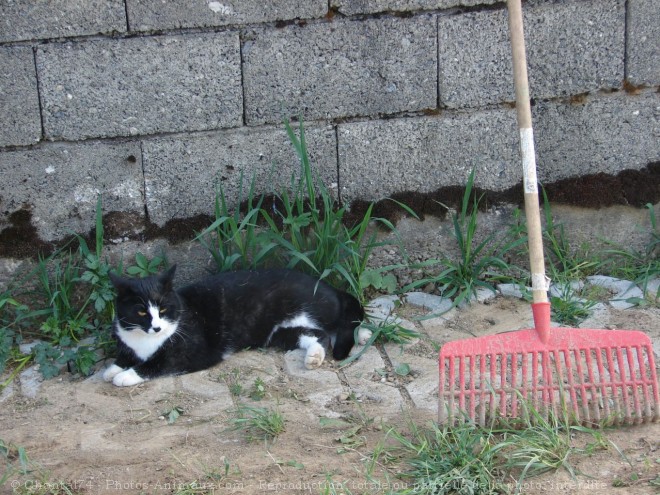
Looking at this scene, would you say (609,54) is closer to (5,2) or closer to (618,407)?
(618,407)

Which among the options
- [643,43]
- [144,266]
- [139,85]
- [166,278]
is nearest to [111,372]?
[166,278]

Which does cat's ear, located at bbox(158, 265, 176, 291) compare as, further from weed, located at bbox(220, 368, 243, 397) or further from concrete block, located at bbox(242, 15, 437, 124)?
concrete block, located at bbox(242, 15, 437, 124)

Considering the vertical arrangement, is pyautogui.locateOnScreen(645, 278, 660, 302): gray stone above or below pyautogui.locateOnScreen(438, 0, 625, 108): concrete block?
below

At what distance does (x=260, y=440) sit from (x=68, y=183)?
1.58 meters

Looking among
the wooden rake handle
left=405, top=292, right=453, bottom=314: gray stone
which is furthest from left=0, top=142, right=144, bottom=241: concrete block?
the wooden rake handle

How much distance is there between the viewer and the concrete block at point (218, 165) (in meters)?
3.63

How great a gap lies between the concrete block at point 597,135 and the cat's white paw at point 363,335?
1.15 m

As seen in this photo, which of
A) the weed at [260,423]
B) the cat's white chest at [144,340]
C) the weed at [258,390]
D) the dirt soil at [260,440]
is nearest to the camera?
the dirt soil at [260,440]

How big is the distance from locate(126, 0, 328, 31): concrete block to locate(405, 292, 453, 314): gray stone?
134cm

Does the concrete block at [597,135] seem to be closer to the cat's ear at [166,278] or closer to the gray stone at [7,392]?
the cat's ear at [166,278]

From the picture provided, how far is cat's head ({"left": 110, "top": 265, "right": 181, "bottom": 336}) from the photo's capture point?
3.17m

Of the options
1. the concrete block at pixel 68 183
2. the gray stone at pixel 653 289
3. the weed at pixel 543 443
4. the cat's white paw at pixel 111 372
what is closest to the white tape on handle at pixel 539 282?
the weed at pixel 543 443

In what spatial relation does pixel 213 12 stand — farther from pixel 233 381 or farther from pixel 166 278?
pixel 233 381

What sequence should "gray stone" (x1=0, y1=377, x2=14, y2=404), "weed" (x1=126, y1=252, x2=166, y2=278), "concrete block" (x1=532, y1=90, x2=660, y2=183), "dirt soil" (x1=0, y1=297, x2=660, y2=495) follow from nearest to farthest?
"dirt soil" (x1=0, y1=297, x2=660, y2=495)
"gray stone" (x1=0, y1=377, x2=14, y2=404)
"weed" (x1=126, y1=252, x2=166, y2=278)
"concrete block" (x1=532, y1=90, x2=660, y2=183)
